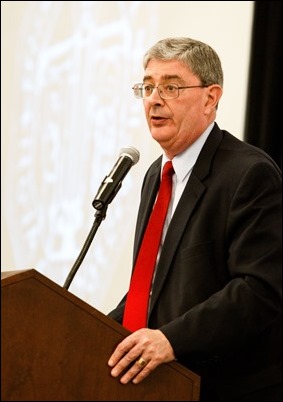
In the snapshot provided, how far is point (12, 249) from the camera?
4875mm

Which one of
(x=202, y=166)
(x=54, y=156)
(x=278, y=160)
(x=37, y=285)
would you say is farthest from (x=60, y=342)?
(x=54, y=156)

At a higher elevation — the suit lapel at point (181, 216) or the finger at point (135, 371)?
the suit lapel at point (181, 216)

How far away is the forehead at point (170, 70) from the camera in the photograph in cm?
252

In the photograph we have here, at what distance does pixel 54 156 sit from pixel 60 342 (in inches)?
112

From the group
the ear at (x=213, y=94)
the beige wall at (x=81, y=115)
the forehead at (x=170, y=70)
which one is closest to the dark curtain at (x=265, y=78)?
the beige wall at (x=81, y=115)

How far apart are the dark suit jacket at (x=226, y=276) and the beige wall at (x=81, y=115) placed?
1875 mm

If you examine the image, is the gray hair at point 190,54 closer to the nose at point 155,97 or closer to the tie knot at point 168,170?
the nose at point 155,97

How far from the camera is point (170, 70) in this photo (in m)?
2.52

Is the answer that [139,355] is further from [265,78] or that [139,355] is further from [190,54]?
[265,78]

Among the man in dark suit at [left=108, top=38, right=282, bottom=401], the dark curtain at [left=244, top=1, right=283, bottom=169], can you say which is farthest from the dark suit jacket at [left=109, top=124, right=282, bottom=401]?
the dark curtain at [left=244, top=1, right=283, bottom=169]

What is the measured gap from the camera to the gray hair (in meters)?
2.52

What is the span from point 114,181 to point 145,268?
0.25 m

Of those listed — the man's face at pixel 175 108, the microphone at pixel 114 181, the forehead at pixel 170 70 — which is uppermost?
the forehead at pixel 170 70

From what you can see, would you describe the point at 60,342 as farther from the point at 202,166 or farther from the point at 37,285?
the point at 202,166
